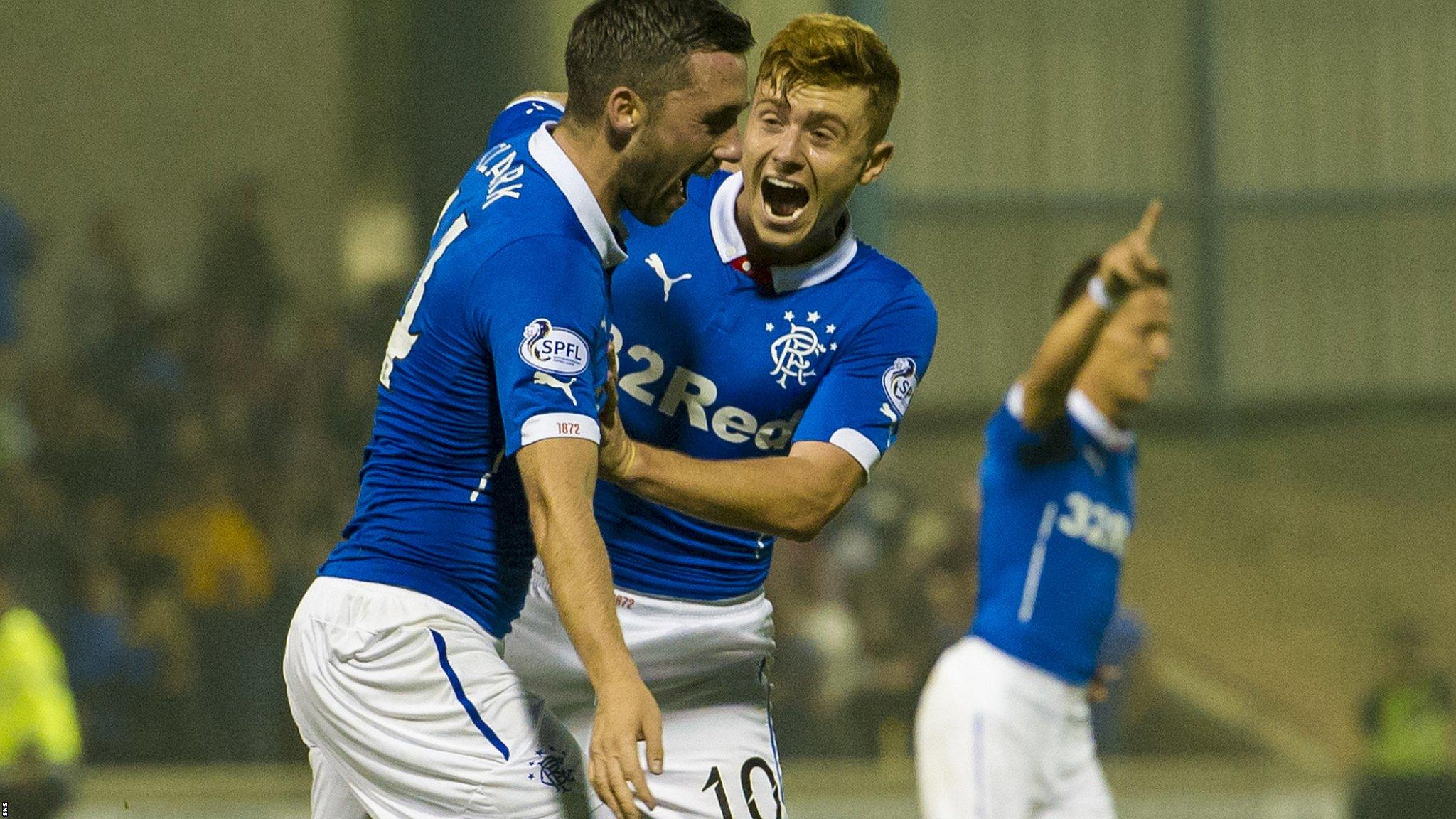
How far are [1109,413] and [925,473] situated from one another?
4.52 m

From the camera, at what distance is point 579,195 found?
2.48m

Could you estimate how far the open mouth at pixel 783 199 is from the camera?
297 cm

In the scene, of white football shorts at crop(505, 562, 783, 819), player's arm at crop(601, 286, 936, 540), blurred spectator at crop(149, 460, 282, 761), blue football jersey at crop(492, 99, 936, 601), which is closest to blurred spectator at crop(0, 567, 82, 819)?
blurred spectator at crop(149, 460, 282, 761)

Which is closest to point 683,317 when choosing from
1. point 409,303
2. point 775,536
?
point 775,536

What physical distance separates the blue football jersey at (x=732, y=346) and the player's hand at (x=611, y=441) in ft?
1.38

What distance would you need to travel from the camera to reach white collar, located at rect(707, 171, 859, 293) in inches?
120

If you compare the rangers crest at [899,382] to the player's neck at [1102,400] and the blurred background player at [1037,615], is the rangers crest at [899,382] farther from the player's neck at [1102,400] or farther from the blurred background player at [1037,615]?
the player's neck at [1102,400]

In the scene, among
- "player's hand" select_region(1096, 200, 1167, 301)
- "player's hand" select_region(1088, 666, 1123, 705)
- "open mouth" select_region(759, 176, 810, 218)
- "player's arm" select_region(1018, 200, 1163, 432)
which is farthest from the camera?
"player's hand" select_region(1088, 666, 1123, 705)

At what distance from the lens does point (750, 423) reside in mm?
3047

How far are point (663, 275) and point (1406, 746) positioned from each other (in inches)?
284

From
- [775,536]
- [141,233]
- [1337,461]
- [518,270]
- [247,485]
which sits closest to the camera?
[518,270]

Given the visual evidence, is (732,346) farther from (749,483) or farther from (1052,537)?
(1052,537)

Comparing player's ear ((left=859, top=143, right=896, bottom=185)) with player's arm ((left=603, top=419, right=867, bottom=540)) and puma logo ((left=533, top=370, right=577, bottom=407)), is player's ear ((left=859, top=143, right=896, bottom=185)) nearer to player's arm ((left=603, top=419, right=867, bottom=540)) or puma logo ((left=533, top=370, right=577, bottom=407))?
player's arm ((left=603, top=419, right=867, bottom=540))

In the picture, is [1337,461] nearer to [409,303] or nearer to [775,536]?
[775,536]
